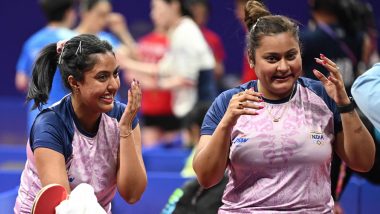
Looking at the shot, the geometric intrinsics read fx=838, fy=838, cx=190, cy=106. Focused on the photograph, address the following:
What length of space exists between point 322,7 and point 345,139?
2.15 m

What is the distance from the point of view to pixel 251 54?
10.5 ft

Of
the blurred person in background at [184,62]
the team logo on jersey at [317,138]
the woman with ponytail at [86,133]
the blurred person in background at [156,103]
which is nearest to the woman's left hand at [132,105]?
the woman with ponytail at [86,133]

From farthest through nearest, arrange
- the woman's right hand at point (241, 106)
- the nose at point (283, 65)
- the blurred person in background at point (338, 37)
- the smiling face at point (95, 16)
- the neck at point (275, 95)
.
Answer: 1. the smiling face at point (95, 16)
2. the blurred person in background at point (338, 37)
3. the neck at point (275, 95)
4. the nose at point (283, 65)
5. the woman's right hand at point (241, 106)

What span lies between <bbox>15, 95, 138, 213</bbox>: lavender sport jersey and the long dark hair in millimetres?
100

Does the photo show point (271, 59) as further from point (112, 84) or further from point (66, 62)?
point (66, 62)

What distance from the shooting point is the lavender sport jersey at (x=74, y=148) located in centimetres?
323

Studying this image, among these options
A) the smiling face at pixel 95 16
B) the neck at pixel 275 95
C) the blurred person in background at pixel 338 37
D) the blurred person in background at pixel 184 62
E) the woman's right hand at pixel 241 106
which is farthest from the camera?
the blurred person in background at pixel 184 62

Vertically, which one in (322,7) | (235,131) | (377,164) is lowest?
(377,164)

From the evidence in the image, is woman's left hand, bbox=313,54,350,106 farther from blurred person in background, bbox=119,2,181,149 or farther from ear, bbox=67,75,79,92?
blurred person in background, bbox=119,2,181,149

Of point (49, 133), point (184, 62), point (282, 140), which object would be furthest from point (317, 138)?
point (184, 62)

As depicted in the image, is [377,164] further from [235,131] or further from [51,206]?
[51,206]

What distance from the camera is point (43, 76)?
3416 millimetres

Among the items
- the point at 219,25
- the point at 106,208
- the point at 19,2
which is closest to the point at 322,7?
the point at 106,208

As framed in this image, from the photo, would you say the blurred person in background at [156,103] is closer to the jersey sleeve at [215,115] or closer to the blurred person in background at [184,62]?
the blurred person in background at [184,62]
